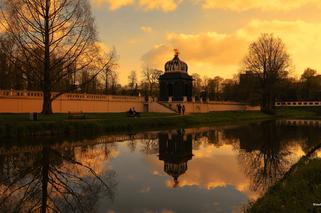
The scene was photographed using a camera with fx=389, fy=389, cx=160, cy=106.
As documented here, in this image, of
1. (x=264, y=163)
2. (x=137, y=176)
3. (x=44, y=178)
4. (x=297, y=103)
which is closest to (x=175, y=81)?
(x=264, y=163)

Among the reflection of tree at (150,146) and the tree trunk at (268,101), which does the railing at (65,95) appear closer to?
the reflection of tree at (150,146)

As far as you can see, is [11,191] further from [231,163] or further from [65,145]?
[65,145]

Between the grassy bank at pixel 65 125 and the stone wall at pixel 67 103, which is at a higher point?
the stone wall at pixel 67 103

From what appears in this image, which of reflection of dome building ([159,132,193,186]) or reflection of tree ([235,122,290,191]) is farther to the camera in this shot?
reflection of dome building ([159,132,193,186])

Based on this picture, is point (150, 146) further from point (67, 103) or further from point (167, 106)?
point (167, 106)

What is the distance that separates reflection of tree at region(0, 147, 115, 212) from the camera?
10680mm

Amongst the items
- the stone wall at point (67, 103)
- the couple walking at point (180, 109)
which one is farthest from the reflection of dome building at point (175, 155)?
the couple walking at point (180, 109)

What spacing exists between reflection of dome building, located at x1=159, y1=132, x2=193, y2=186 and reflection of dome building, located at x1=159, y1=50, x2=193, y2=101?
4105cm

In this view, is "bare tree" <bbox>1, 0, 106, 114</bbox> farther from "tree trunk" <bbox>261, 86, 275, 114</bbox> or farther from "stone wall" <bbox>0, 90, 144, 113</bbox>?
"tree trunk" <bbox>261, 86, 275, 114</bbox>

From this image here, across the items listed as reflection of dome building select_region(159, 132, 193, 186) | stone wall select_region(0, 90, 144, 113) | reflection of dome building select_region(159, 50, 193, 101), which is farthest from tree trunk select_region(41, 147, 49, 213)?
reflection of dome building select_region(159, 50, 193, 101)

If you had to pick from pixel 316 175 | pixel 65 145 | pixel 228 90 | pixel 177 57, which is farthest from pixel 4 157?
pixel 228 90

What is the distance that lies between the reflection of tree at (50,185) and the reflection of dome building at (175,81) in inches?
1994

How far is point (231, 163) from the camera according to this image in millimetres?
18594

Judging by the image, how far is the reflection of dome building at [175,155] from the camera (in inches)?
644
